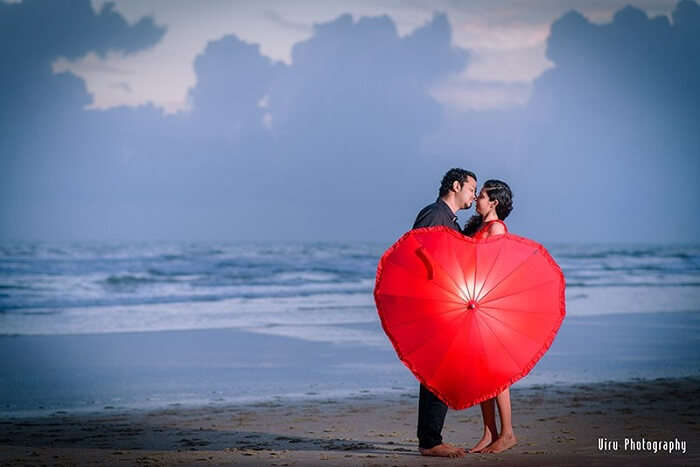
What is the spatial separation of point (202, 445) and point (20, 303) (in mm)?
15442

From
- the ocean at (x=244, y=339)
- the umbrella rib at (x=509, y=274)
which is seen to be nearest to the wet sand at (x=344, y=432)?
the ocean at (x=244, y=339)

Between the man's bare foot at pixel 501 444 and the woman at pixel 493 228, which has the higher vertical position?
the woman at pixel 493 228

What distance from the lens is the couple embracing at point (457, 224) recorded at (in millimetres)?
5727

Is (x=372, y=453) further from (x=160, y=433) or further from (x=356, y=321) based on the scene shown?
(x=356, y=321)

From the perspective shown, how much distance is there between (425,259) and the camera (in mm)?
5414

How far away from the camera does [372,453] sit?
5988 millimetres

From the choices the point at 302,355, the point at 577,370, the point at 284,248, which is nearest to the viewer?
the point at 577,370

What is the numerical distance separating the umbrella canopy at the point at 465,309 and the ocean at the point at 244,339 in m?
3.18

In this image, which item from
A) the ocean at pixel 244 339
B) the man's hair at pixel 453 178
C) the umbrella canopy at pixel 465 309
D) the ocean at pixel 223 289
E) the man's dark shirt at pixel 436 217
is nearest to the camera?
the umbrella canopy at pixel 465 309

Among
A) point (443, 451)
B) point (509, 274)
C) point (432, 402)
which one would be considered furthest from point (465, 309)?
point (443, 451)

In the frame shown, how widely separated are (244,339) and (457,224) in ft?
23.7

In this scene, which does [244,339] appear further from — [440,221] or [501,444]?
[440,221]

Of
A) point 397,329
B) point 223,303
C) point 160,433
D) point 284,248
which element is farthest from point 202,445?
point 284,248

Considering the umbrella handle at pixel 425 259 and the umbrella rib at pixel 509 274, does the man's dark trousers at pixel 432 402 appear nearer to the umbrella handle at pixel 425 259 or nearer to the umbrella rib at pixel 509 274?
the umbrella handle at pixel 425 259
